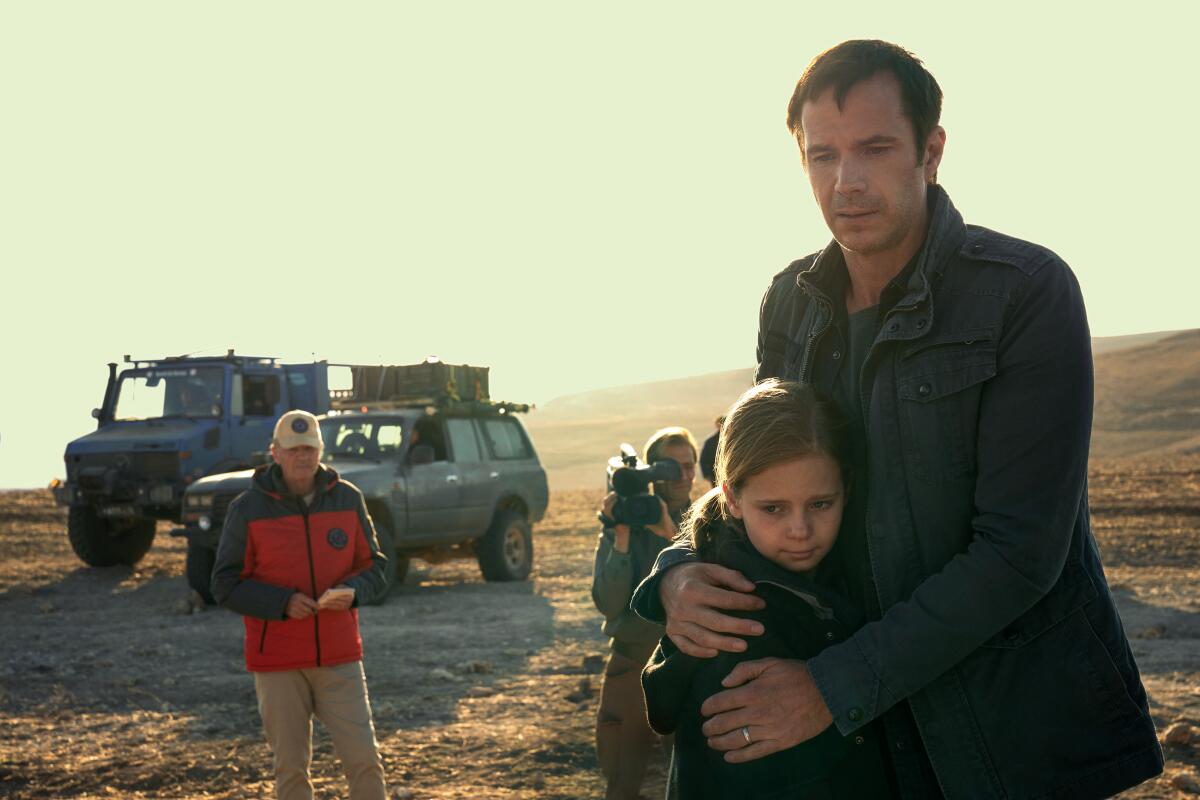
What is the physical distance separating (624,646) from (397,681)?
14.4ft

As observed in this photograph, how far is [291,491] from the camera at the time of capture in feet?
17.4

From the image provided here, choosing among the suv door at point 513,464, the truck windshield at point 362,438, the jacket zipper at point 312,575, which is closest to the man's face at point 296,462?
the jacket zipper at point 312,575

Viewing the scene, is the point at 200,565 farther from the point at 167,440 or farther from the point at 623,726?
the point at 623,726

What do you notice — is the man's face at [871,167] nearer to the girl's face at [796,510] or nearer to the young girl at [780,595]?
the young girl at [780,595]

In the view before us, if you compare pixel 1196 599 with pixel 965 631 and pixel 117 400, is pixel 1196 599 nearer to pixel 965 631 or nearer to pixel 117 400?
pixel 965 631

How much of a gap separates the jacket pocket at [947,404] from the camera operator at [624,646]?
271 cm

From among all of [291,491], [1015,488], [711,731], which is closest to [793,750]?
[711,731]

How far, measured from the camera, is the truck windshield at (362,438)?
42.5 feet

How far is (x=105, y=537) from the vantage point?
50.7ft

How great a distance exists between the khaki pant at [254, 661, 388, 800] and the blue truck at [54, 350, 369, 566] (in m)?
9.65

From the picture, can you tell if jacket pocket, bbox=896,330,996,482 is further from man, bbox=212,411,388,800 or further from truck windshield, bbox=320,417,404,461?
truck windshield, bbox=320,417,404,461

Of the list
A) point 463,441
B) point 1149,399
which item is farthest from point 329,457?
point 1149,399

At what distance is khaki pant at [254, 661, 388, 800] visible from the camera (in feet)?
16.1

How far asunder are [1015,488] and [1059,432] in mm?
112
